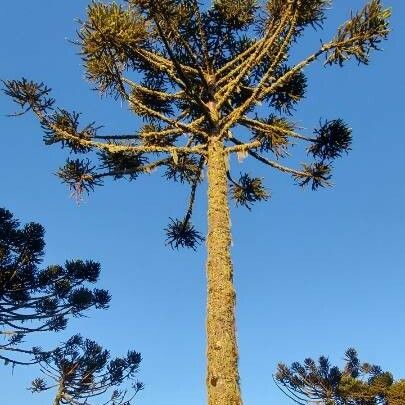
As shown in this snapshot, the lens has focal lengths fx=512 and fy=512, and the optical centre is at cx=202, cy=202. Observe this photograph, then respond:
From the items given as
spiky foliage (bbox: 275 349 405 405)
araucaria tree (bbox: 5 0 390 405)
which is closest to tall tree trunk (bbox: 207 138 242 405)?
araucaria tree (bbox: 5 0 390 405)

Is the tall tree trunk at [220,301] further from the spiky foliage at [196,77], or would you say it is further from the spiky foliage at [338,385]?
the spiky foliage at [338,385]

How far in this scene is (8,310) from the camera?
13.9 meters

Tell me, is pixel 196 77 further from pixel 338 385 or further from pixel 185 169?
pixel 338 385

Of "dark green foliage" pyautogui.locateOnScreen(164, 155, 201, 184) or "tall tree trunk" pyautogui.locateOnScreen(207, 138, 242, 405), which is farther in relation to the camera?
"dark green foliage" pyautogui.locateOnScreen(164, 155, 201, 184)

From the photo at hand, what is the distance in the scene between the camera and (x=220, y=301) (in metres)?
6.37

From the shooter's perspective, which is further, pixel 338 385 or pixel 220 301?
pixel 338 385

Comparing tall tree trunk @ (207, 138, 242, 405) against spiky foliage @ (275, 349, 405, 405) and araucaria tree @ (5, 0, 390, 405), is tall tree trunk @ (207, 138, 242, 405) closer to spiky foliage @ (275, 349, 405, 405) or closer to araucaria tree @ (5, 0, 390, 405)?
araucaria tree @ (5, 0, 390, 405)

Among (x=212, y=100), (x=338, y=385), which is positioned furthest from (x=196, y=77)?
(x=338, y=385)

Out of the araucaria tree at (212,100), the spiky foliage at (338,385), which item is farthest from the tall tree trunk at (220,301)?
the spiky foliage at (338,385)

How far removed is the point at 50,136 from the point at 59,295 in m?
7.70

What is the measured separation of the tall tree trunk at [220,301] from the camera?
19.0ft

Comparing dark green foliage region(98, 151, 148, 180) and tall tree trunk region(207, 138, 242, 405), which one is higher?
dark green foliage region(98, 151, 148, 180)

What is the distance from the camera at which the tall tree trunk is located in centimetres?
578

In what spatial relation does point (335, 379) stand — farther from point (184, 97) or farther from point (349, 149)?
point (184, 97)
